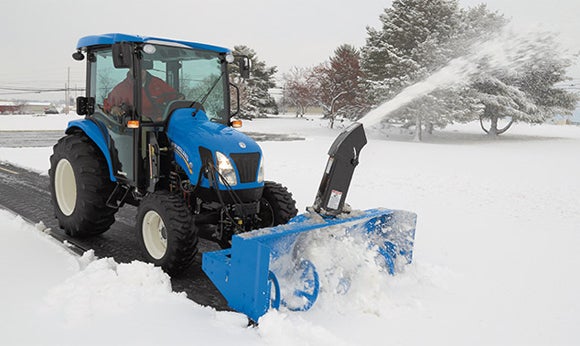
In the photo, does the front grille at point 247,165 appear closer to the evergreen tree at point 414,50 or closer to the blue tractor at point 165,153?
the blue tractor at point 165,153

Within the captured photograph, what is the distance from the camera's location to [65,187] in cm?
551

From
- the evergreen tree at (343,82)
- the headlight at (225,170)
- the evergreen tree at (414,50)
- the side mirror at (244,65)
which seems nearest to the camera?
the headlight at (225,170)

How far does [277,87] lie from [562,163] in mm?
31964

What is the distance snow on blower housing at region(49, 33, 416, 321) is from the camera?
3.53m

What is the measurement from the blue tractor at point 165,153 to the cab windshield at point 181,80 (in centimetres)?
1

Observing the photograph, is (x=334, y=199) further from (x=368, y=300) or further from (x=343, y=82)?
(x=343, y=82)

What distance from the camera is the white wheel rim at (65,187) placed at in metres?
5.45

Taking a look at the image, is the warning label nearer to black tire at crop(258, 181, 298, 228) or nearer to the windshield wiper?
black tire at crop(258, 181, 298, 228)

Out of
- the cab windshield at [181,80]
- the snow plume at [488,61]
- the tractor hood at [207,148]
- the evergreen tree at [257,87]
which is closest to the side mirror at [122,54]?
the cab windshield at [181,80]

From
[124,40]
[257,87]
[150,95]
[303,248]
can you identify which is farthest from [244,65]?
[257,87]

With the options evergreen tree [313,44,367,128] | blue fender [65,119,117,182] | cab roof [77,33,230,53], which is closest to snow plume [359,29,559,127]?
cab roof [77,33,230,53]

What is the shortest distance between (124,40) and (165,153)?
1.13 m

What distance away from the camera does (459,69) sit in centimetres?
634

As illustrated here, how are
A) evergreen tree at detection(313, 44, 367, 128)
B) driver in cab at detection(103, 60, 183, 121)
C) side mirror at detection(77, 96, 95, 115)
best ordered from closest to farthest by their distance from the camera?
driver in cab at detection(103, 60, 183, 121) < side mirror at detection(77, 96, 95, 115) < evergreen tree at detection(313, 44, 367, 128)
